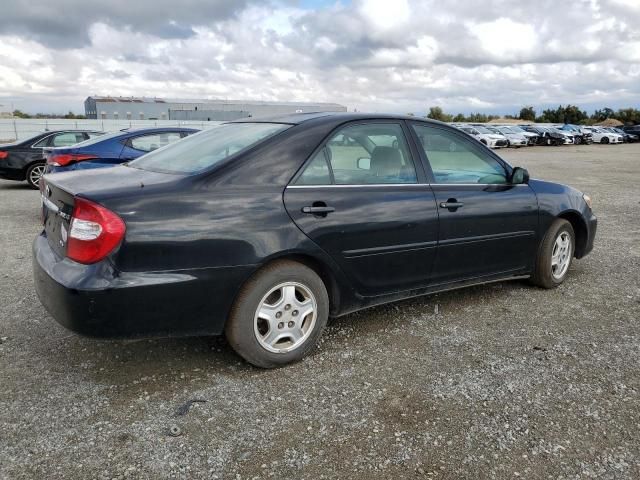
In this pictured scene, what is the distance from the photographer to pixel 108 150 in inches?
322

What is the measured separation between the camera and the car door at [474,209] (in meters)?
4.05

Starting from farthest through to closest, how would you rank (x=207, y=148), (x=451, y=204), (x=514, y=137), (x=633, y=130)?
1. (x=633, y=130)
2. (x=514, y=137)
3. (x=451, y=204)
4. (x=207, y=148)

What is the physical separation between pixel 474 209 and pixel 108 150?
6.00m

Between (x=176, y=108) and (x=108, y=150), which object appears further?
(x=176, y=108)

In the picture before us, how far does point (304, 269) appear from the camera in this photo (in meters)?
3.38

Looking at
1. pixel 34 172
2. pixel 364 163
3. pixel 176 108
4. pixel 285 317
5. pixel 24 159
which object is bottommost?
pixel 285 317

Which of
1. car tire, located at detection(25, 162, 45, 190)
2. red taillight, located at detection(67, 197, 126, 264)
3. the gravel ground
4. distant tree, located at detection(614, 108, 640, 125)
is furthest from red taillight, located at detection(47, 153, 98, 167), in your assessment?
distant tree, located at detection(614, 108, 640, 125)

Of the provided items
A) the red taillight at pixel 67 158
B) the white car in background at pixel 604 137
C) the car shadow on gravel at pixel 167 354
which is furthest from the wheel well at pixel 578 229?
the white car in background at pixel 604 137

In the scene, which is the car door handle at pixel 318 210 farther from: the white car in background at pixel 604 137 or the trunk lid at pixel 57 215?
the white car in background at pixel 604 137

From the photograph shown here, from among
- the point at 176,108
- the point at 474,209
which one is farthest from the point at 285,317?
the point at 176,108

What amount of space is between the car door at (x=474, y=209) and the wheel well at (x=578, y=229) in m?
0.68

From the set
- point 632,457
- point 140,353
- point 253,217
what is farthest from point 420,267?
point 140,353

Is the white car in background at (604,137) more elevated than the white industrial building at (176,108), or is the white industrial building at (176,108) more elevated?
the white industrial building at (176,108)

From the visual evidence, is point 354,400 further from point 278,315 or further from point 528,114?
point 528,114
